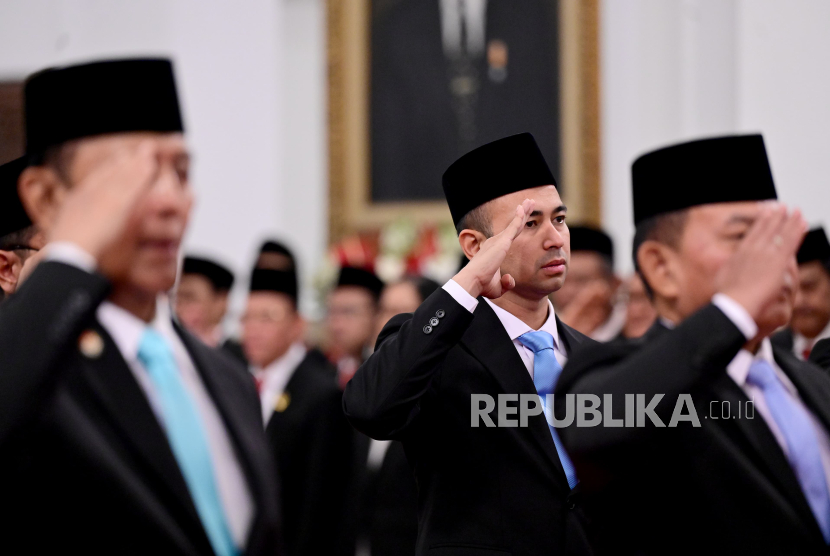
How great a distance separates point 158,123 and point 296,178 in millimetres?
7104

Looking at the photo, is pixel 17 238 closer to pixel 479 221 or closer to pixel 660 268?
pixel 479 221

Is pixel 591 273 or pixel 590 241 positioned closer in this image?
pixel 591 273

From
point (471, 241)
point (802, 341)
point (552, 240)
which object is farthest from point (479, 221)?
point (802, 341)

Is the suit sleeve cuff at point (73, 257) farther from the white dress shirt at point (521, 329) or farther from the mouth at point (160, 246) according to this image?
the white dress shirt at point (521, 329)

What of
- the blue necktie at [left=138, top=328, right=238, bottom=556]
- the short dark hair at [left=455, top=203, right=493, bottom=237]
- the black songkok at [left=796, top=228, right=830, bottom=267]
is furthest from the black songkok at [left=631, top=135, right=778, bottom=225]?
the black songkok at [left=796, top=228, right=830, bottom=267]

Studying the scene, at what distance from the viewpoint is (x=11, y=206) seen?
2641 millimetres

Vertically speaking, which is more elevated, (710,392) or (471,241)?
(471,241)

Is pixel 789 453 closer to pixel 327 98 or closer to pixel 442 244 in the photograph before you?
pixel 442 244

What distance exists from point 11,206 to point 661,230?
1.74 metres

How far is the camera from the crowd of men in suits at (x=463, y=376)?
1.42 meters

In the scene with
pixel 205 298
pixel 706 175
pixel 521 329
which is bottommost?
pixel 205 298

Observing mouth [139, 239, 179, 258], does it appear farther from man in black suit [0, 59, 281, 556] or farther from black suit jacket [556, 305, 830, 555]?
black suit jacket [556, 305, 830, 555]

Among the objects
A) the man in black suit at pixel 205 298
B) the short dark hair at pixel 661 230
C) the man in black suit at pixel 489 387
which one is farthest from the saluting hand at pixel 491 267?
the man in black suit at pixel 205 298

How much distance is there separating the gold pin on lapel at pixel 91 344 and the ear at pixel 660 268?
1.15 metres
